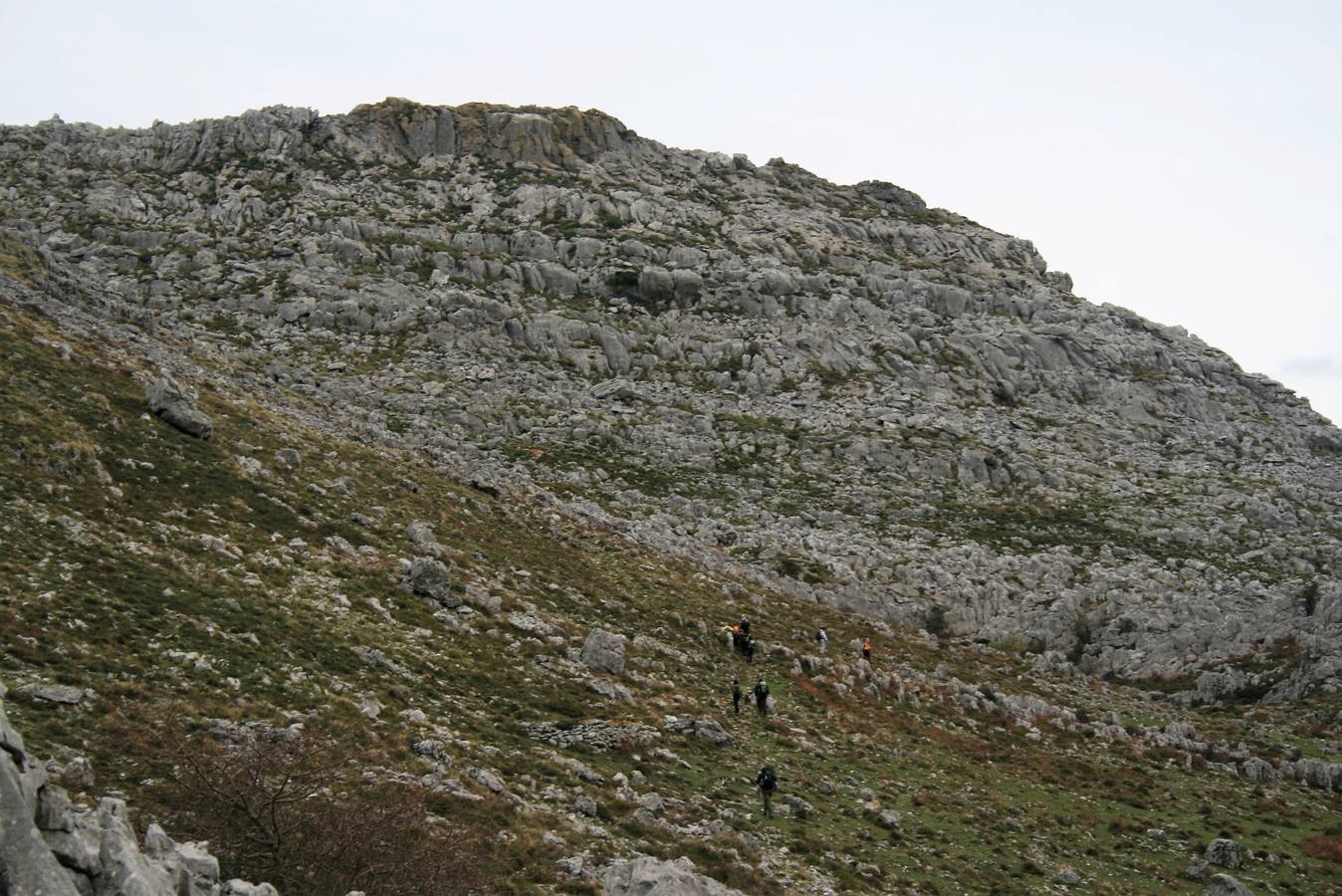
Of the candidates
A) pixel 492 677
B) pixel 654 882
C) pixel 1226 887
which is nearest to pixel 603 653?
pixel 492 677

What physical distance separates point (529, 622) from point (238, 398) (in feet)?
80.1

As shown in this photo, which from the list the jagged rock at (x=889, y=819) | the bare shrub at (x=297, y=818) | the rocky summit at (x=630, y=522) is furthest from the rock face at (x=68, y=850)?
the jagged rock at (x=889, y=819)

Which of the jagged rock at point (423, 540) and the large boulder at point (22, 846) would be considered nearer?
the large boulder at point (22, 846)

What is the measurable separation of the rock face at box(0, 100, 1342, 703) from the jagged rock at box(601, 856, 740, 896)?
92.1 feet

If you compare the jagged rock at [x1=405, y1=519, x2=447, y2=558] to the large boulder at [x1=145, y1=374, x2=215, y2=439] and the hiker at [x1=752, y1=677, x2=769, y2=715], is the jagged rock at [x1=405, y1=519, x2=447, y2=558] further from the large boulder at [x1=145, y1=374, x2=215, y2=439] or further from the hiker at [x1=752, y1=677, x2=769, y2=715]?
the hiker at [x1=752, y1=677, x2=769, y2=715]

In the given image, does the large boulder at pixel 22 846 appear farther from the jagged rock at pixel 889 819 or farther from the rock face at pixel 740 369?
the rock face at pixel 740 369

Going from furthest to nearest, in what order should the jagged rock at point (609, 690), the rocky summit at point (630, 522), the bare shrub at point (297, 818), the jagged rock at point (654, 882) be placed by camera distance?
1. the jagged rock at point (609, 690)
2. the rocky summit at point (630, 522)
3. the jagged rock at point (654, 882)
4. the bare shrub at point (297, 818)

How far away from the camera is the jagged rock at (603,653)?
3111cm

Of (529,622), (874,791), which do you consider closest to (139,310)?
(529,622)

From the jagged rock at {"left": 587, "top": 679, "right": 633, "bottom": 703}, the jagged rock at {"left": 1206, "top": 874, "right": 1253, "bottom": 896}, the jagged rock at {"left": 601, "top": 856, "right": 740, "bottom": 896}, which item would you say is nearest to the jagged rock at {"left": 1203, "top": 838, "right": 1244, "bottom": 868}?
the jagged rock at {"left": 1206, "top": 874, "right": 1253, "bottom": 896}

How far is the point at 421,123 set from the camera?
12062 centimetres

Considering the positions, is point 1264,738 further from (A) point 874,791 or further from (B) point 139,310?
(B) point 139,310

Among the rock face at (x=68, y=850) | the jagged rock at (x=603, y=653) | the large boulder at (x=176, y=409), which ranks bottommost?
the jagged rock at (x=603, y=653)

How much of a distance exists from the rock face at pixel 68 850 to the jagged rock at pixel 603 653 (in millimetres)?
19785
